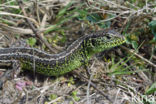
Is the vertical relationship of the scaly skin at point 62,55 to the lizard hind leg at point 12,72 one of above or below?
above

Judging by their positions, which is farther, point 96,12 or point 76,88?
point 96,12

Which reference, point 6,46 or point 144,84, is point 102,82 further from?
point 6,46

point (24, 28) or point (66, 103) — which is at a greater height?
point (24, 28)

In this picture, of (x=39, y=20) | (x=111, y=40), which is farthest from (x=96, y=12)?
(x=39, y=20)

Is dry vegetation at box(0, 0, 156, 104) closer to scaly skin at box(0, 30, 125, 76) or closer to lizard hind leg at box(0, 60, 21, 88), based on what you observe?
lizard hind leg at box(0, 60, 21, 88)

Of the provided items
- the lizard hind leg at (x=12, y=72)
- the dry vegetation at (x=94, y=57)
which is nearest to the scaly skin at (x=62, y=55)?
the lizard hind leg at (x=12, y=72)

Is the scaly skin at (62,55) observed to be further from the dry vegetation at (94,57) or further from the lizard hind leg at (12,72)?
the dry vegetation at (94,57)

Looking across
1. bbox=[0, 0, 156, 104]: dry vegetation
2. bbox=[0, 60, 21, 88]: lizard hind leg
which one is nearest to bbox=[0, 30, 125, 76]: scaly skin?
bbox=[0, 60, 21, 88]: lizard hind leg
